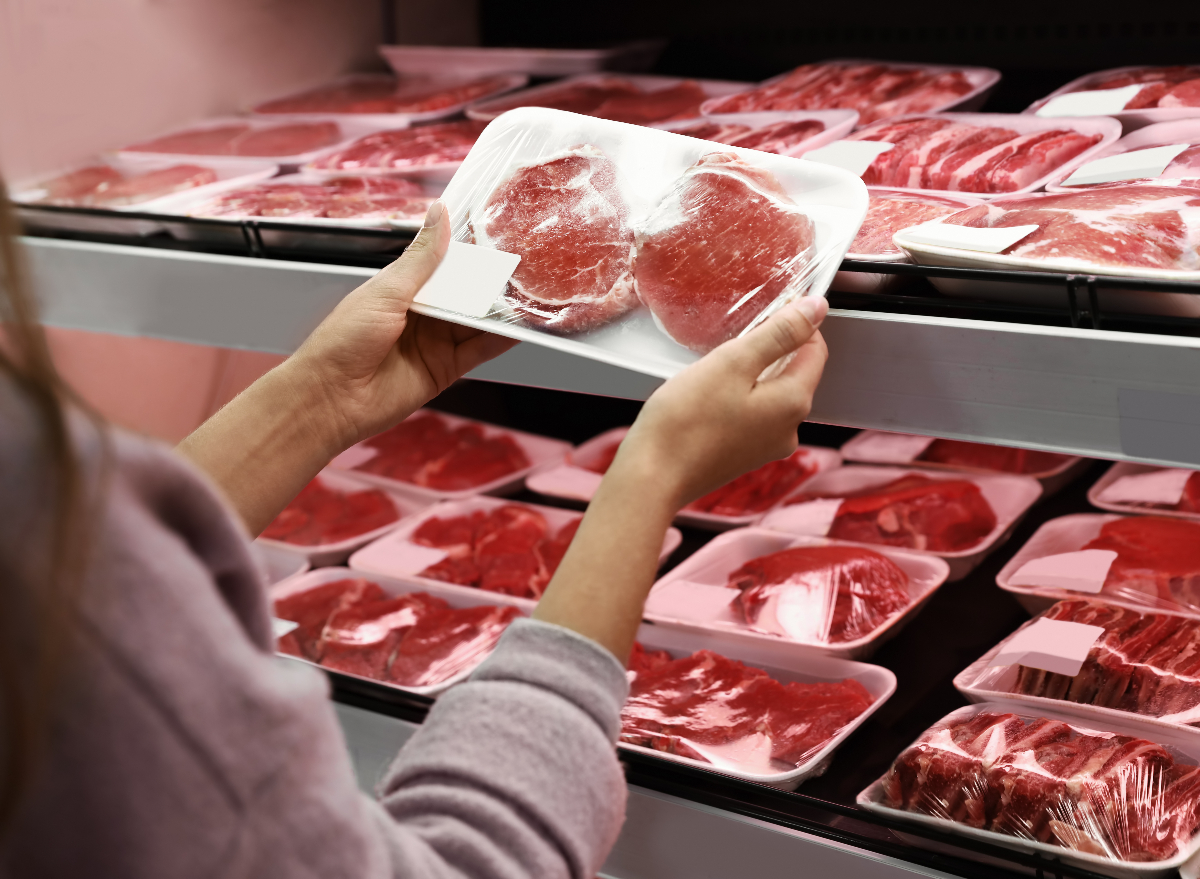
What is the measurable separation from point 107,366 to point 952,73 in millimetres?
1687

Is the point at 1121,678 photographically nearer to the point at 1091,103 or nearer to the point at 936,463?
the point at 936,463

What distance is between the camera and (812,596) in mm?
1587

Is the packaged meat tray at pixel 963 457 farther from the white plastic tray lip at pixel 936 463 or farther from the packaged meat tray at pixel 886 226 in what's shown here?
the packaged meat tray at pixel 886 226

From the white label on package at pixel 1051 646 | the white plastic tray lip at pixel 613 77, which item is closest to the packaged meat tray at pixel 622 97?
the white plastic tray lip at pixel 613 77

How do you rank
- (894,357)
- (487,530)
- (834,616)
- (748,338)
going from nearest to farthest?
1. (748,338)
2. (894,357)
3. (834,616)
4. (487,530)

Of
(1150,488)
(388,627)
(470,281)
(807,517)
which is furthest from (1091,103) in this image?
(388,627)

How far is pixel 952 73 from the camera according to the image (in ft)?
6.06

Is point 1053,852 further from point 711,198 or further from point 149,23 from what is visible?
point 149,23

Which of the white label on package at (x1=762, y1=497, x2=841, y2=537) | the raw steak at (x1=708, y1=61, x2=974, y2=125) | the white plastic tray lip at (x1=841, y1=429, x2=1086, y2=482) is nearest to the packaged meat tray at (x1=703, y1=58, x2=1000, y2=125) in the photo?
the raw steak at (x1=708, y1=61, x2=974, y2=125)

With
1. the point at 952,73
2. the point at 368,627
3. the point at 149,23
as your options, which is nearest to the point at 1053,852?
the point at 368,627

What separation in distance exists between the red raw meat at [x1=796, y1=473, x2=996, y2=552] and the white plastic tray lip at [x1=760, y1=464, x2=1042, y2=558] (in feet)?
0.06

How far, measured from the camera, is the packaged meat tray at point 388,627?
5.28 ft

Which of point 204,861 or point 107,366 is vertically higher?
point 204,861

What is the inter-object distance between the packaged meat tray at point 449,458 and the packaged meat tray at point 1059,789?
3.68 feet
